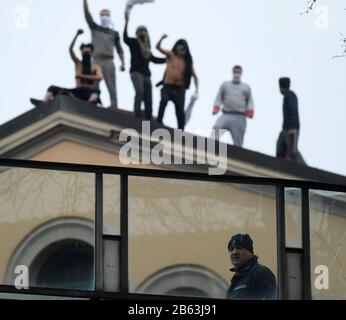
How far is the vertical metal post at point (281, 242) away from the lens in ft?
37.0

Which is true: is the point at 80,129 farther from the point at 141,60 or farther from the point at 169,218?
the point at 169,218

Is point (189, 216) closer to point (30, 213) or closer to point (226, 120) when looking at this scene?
Result: point (30, 213)

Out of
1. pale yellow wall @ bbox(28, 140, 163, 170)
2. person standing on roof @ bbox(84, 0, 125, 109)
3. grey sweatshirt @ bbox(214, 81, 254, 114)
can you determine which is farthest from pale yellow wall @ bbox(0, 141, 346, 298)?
pale yellow wall @ bbox(28, 140, 163, 170)

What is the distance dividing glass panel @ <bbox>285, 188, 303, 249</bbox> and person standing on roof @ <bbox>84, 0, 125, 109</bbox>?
17129mm

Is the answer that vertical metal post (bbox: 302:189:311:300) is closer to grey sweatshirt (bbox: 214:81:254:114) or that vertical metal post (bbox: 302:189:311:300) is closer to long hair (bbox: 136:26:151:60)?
long hair (bbox: 136:26:151:60)

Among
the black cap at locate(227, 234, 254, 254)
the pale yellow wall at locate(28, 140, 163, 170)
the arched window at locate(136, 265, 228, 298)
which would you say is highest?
the pale yellow wall at locate(28, 140, 163, 170)

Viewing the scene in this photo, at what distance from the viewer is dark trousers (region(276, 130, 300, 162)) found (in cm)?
2864

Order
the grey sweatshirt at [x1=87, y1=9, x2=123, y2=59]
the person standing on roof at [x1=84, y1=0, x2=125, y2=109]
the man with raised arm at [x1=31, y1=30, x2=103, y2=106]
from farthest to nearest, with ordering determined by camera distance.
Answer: the grey sweatshirt at [x1=87, y1=9, x2=123, y2=59] < the person standing on roof at [x1=84, y1=0, x2=125, y2=109] < the man with raised arm at [x1=31, y1=30, x2=103, y2=106]

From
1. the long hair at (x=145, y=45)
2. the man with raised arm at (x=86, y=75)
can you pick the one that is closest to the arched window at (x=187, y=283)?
the long hair at (x=145, y=45)

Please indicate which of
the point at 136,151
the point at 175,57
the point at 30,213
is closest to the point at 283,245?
the point at 30,213

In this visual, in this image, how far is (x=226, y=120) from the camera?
28.9 m

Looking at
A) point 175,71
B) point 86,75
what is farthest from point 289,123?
point 86,75

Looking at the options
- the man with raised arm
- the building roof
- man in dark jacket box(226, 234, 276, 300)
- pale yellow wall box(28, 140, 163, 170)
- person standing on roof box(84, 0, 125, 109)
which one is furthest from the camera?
pale yellow wall box(28, 140, 163, 170)
